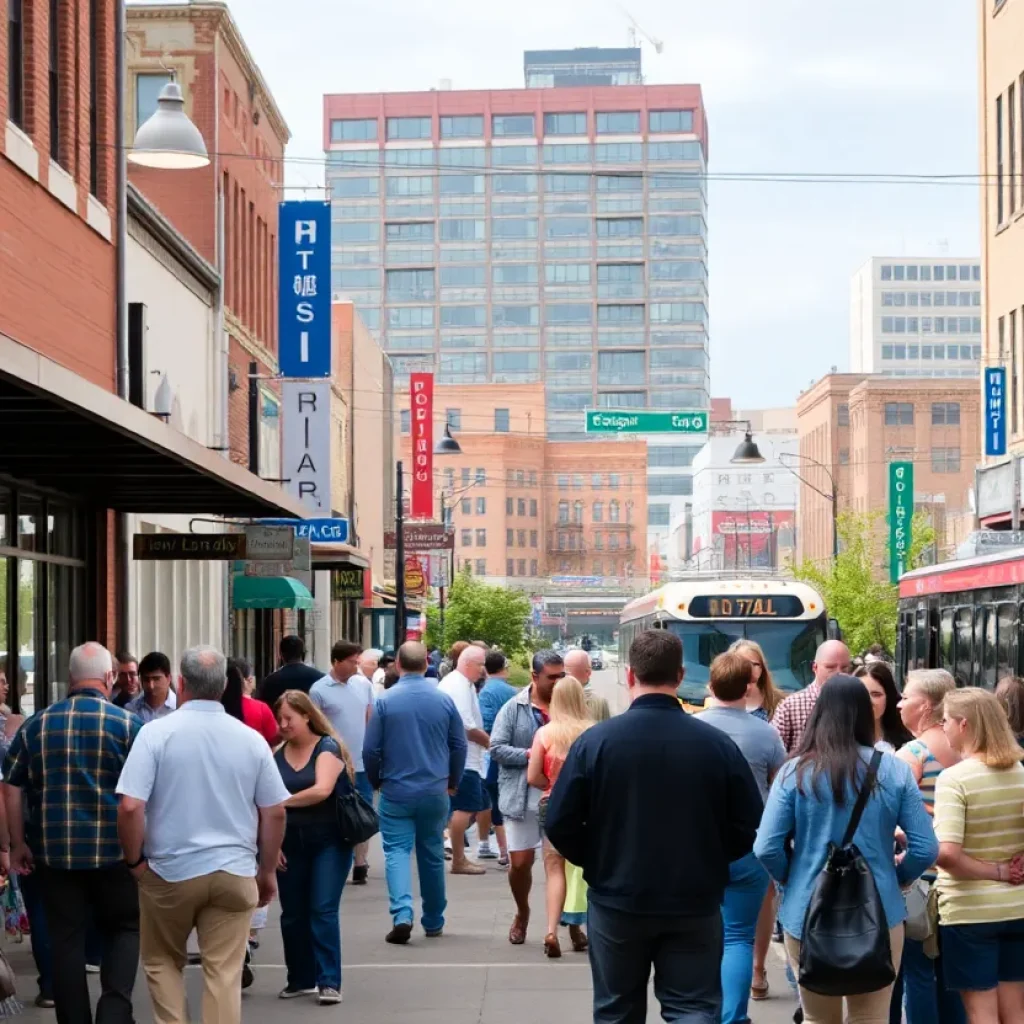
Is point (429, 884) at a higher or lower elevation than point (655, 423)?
lower

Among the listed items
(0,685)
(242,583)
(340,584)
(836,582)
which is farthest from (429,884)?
(836,582)

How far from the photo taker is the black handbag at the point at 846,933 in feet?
22.6

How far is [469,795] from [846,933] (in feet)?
33.8

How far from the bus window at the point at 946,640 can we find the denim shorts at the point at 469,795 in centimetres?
774

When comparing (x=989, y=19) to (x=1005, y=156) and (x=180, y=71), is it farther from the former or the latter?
(x=180, y=71)

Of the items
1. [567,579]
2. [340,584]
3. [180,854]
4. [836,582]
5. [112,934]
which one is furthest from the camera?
[567,579]

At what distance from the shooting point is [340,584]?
47375 mm

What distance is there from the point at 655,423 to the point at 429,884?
30.8 m

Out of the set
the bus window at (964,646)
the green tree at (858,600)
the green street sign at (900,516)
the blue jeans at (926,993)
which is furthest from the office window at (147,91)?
the green street sign at (900,516)

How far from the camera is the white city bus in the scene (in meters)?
25.5

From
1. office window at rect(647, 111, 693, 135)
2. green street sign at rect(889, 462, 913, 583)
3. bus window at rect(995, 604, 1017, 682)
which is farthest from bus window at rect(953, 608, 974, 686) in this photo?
office window at rect(647, 111, 693, 135)

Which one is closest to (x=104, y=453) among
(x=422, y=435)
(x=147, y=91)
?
(x=147, y=91)

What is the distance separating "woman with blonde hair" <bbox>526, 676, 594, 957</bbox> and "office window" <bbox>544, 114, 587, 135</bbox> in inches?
7448

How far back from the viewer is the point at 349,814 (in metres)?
10.6
